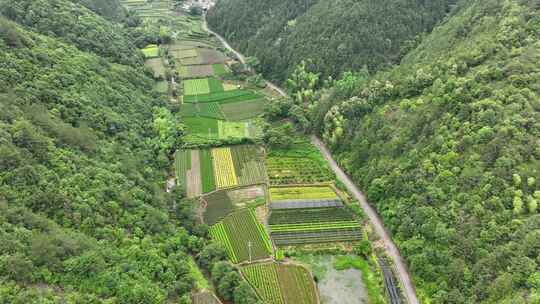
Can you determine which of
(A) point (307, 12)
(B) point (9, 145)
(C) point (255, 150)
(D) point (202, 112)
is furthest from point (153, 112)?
(A) point (307, 12)

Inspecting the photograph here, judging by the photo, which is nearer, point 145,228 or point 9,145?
point 9,145

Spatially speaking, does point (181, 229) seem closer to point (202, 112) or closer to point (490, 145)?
point (202, 112)

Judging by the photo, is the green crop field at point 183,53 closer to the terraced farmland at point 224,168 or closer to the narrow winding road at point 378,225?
the terraced farmland at point 224,168

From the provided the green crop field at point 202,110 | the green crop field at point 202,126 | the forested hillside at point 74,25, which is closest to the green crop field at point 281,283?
the green crop field at point 202,126

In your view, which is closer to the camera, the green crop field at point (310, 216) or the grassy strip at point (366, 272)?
the grassy strip at point (366, 272)

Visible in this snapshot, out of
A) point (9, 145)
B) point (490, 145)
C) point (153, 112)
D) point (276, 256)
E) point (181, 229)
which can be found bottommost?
point (276, 256)

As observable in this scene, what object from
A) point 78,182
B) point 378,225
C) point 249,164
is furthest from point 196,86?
point 378,225
